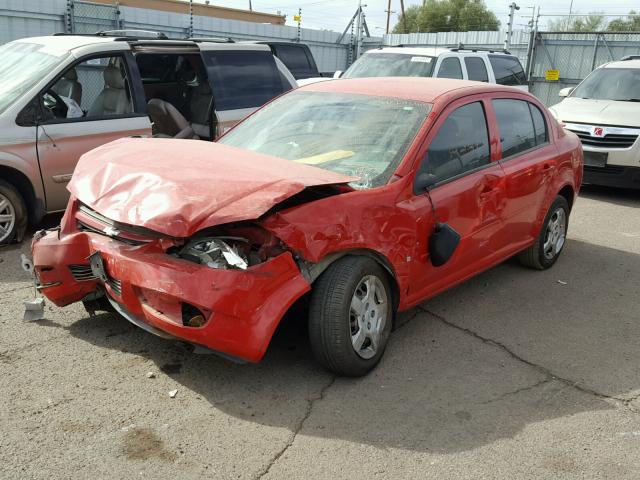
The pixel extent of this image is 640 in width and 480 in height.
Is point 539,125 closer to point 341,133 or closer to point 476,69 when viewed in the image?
point 341,133

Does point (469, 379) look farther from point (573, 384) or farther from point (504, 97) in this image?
point (504, 97)

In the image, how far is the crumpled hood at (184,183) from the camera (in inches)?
128

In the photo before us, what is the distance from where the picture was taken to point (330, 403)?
138 inches

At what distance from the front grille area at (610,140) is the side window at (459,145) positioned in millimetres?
5294

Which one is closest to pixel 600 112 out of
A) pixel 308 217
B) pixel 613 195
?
pixel 613 195

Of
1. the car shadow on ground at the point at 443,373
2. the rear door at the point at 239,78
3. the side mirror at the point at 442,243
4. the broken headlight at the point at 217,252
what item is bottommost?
the car shadow on ground at the point at 443,373

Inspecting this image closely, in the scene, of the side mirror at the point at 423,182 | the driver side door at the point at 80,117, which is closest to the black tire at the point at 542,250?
the side mirror at the point at 423,182

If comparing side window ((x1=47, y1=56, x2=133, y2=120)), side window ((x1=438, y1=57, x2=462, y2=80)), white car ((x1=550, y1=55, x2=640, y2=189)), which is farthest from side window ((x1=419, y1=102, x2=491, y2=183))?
side window ((x1=438, y1=57, x2=462, y2=80))

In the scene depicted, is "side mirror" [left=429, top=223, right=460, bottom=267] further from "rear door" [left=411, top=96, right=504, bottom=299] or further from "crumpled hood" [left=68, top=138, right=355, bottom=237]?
"crumpled hood" [left=68, top=138, right=355, bottom=237]

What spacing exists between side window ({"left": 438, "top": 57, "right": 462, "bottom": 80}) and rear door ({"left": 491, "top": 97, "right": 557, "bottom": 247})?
532cm

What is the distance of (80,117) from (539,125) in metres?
4.31

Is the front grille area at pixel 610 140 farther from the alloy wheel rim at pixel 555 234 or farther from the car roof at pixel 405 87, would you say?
the car roof at pixel 405 87

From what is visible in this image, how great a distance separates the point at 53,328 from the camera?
424 centimetres

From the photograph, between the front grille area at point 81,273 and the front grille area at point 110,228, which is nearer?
the front grille area at point 110,228
